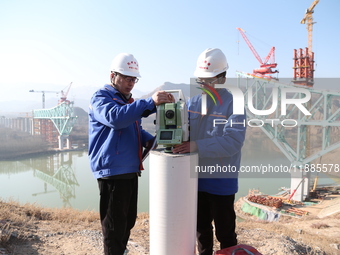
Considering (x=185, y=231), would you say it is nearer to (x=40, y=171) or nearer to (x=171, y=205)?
(x=171, y=205)

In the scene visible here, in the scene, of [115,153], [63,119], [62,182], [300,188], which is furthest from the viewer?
[63,119]

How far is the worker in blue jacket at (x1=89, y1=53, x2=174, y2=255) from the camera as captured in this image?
7.39 feet

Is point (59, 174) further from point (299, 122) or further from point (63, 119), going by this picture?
Result: point (299, 122)

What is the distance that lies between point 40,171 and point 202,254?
111ft

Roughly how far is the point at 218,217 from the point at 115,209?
92cm

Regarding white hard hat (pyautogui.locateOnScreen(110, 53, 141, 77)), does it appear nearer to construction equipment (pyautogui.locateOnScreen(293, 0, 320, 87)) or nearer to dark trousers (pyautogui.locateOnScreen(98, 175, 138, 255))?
dark trousers (pyautogui.locateOnScreen(98, 175, 138, 255))

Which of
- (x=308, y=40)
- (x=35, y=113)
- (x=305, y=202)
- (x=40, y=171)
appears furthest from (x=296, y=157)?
(x=35, y=113)

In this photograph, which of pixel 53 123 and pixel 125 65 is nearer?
pixel 125 65

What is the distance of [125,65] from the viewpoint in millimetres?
2430

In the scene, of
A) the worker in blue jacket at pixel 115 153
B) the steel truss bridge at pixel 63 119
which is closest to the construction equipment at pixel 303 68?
the worker in blue jacket at pixel 115 153

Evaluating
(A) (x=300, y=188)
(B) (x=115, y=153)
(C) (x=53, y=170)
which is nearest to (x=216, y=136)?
(B) (x=115, y=153)

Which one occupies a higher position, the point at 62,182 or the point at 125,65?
the point at 125,65

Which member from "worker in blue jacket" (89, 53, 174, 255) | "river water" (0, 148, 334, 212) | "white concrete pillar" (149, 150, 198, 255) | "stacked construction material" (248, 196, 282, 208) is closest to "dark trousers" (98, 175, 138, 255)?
"worker in blue jacket" (89, 53, 174, 255)

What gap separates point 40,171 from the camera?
3225cm
